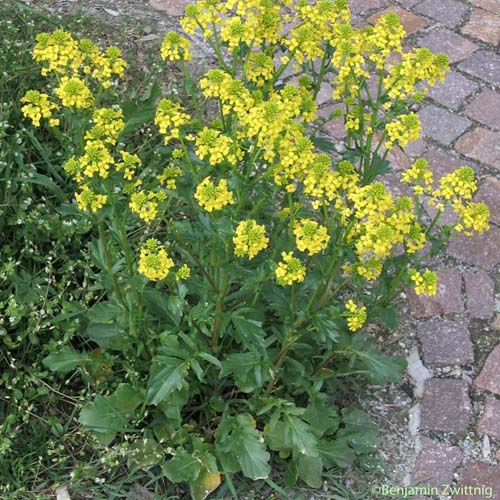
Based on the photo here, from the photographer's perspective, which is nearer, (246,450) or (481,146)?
(246,450)

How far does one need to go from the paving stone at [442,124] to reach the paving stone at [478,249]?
60cm

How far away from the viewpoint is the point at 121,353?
119 inches

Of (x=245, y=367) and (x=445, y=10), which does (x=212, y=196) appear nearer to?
(x=245, y=367)

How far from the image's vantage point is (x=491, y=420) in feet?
10.1

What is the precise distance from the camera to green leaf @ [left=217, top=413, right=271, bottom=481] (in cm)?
265

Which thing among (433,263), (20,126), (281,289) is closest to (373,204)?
(281,289)

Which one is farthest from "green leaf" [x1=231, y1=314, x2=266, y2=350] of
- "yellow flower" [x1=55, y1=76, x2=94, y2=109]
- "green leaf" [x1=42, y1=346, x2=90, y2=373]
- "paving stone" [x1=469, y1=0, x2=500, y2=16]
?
"paving stone" [x1=469, y1=0, x2=500, y2=16]

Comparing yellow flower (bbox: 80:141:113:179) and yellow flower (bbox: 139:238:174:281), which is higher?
yellow flower (bbox: 80:141:113:179)

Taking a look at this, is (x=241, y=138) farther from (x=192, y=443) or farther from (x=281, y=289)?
(x=192, y=443)

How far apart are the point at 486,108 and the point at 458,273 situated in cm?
112

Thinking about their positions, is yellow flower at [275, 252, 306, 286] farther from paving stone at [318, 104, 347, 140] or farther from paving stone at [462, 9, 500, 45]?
paving stone at [462, 9, 500, 45]

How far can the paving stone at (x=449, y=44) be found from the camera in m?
4.42

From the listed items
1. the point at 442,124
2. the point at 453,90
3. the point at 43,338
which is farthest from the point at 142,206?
the point at 453,90

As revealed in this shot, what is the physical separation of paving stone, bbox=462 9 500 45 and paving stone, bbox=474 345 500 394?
6.91 feet
